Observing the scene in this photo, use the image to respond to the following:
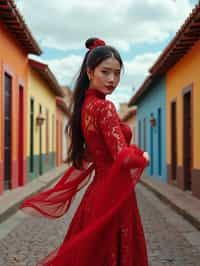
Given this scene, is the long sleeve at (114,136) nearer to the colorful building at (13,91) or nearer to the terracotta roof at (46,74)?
the colorful building at (13,91)

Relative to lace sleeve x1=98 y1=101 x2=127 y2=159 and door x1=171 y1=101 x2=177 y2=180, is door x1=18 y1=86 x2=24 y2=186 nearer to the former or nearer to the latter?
door x1=171 y1=101 x2=177 y2=180

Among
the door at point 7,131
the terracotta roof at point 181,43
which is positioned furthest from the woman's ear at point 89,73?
the door at point 7,131

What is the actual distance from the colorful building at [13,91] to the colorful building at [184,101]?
12.3ft

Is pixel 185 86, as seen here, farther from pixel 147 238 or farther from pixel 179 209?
pixel 147 238

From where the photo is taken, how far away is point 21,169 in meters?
17.2

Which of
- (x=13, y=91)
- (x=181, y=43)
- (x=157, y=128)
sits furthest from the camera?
(x=157, y=128)

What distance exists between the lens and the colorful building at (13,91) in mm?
13258

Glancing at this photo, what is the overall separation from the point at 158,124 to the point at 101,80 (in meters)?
19.1

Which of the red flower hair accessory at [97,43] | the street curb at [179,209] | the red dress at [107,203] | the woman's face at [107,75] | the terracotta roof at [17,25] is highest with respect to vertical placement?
the terracotta roof at [17,25]

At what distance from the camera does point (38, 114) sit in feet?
74.0

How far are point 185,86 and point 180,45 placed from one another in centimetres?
143

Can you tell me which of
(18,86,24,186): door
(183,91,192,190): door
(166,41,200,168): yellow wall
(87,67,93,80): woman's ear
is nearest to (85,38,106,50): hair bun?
(87,67,93,80): woman's ear

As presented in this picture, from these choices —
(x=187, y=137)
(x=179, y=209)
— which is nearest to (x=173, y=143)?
(x=187, y=137)

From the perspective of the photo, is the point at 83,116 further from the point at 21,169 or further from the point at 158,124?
the point at 158,124
